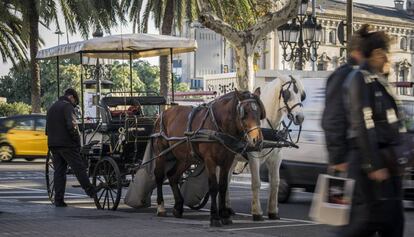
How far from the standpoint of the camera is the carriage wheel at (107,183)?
13.2m

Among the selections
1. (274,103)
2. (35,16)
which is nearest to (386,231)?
(274,103)

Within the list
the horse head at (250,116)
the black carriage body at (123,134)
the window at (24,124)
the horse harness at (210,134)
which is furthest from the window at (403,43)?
the horse head at (250,116)

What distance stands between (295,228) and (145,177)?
123 inches

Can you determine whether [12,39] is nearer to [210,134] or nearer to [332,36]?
[210,134]

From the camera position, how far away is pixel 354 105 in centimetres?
527

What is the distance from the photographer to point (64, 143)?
45.1 feet

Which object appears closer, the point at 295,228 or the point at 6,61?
the point at 295,228

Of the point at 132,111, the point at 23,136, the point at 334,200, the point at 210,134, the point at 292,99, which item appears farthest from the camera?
the point at 23,136

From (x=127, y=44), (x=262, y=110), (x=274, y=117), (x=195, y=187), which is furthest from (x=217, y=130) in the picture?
(x=127, y=44)

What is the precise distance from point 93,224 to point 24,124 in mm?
20285

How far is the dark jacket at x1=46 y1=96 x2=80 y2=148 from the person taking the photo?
1376 centimetres

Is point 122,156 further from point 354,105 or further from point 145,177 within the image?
point 354,105

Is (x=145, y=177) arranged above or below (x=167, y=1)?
below

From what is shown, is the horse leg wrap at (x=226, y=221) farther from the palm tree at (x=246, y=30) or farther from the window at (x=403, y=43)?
Answer: the window at (x=403, y=43)
